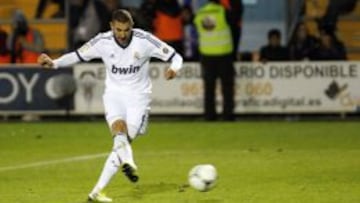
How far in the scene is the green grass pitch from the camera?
11.1 m

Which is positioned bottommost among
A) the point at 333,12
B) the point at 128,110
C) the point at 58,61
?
the point at 128,110

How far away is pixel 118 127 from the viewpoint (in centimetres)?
1098

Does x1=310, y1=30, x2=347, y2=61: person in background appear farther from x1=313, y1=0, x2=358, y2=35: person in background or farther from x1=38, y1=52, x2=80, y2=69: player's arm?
x1=38, y1=52, x2=80, y2=69: player's arm

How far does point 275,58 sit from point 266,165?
7.22 metres

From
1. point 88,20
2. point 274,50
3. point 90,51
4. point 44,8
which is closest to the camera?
point 90,51

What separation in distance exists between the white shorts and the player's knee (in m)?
0.06

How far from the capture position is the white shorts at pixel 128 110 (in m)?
11.1

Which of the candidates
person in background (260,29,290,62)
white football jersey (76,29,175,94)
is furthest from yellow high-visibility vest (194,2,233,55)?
white football jersey (76,29,175,94)

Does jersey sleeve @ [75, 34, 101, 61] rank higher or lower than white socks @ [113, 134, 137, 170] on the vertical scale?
higher

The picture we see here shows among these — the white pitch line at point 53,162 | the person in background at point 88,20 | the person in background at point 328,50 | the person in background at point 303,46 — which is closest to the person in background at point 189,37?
the person in background at point 88,20

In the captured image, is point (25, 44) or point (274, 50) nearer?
point (274, 50)

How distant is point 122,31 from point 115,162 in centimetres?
141

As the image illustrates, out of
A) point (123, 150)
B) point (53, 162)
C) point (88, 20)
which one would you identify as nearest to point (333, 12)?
point (88, 20)

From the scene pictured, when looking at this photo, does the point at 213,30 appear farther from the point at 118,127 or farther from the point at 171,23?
the point at 118,127
